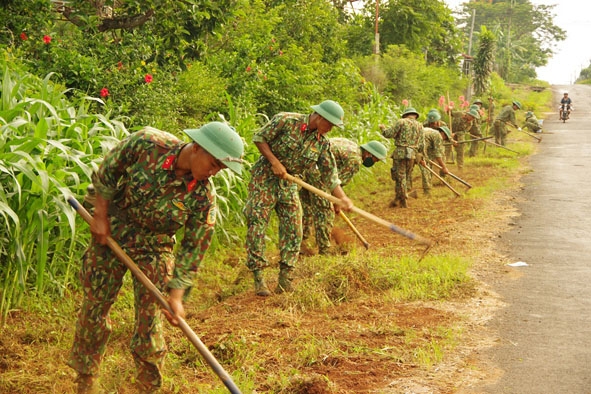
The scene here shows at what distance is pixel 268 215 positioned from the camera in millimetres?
6598

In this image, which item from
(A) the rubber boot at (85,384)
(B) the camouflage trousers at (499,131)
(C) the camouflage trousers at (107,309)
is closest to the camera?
(C) the camouflage trousers at (107,309)

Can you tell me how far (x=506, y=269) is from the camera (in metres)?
7.95

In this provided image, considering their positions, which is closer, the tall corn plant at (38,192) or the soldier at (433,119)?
the tall corn plant at (38,192)

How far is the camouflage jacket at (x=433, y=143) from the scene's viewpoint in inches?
531

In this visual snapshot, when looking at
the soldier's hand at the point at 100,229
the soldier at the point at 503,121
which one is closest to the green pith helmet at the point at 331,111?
the soldier's hand at the point at 100,229

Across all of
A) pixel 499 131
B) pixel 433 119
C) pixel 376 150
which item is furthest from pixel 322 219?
pixel 499 131

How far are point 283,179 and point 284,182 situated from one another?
0.05 meters

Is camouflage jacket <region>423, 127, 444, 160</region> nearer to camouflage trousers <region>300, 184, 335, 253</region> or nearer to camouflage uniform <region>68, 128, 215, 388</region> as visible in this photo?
camouflage trousers <region>300, 184, 335, 253</region>

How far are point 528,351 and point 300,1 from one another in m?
13.2

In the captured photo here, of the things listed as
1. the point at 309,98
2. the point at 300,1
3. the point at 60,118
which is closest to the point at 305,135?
the point at 60,118

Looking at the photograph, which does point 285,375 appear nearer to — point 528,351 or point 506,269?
point 528,351

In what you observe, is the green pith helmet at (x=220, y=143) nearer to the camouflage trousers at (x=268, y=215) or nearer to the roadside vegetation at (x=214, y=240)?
the roadside vegetation at (x=214, y=240)

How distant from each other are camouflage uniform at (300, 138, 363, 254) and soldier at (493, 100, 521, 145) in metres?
12.5

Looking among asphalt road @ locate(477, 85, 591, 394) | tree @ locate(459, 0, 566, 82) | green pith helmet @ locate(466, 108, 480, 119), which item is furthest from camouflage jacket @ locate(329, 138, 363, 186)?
tree @ locate(459, 0, 566, 82)
